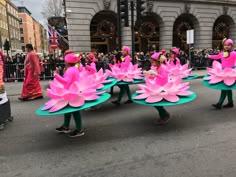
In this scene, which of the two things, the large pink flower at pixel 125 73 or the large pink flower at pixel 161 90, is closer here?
the large pink flower at pixel 161 90

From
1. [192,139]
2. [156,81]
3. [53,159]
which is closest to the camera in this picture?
[53,159]

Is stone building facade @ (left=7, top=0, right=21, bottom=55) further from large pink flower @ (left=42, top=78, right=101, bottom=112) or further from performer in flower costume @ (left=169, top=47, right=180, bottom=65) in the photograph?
large pink flower @ (left=42, top=78, right=101, bottom=112)

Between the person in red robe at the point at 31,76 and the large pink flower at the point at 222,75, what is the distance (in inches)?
214

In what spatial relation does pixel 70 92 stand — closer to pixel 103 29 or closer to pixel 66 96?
pixel 66 96

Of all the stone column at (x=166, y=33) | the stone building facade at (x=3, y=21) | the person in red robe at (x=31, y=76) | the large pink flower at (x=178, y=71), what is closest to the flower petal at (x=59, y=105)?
the person in red robe at (x=31, y=76)

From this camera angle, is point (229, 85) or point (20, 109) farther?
point (20, 109)

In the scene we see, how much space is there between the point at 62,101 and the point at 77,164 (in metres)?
1.10

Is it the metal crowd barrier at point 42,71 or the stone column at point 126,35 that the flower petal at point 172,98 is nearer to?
the metal crowd barrier at point 42,71

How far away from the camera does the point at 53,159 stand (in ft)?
12.3

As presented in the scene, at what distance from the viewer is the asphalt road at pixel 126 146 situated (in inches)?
131

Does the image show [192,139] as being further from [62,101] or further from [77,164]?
[62,101]

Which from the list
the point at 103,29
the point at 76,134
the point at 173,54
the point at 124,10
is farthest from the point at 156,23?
the point at 76,134

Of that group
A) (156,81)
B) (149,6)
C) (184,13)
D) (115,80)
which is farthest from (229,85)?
(184,13)

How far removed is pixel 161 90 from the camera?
470cm
